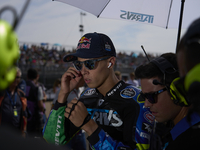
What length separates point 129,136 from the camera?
1.72m

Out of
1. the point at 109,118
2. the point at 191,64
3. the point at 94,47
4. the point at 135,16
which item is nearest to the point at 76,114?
the point at 109,118

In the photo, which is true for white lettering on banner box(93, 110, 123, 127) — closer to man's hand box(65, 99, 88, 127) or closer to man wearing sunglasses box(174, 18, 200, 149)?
man's hand box(65, 99, 88, 127)

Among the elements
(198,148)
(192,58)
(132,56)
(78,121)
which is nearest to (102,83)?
(78,121)

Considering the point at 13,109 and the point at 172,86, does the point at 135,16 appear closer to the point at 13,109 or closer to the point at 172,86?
the point at 172,86

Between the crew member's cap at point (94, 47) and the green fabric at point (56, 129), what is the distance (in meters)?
0.69

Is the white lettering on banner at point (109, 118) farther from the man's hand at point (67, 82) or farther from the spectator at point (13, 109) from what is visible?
the spectator at point (13, 109)

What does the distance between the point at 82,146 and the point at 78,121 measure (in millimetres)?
2616

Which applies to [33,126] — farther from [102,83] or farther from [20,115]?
[102,83]

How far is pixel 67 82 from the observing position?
2150 mm

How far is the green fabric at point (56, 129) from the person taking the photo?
1.93 meters

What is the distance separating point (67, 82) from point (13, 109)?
207 cm

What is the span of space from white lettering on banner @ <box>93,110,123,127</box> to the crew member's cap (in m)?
0.68

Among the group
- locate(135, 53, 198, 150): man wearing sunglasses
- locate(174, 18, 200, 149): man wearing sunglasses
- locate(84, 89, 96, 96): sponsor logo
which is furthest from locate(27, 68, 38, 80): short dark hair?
locate(174, 18, 200, 149): man wearing sunglasses

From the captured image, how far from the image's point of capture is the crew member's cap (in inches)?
77.2
